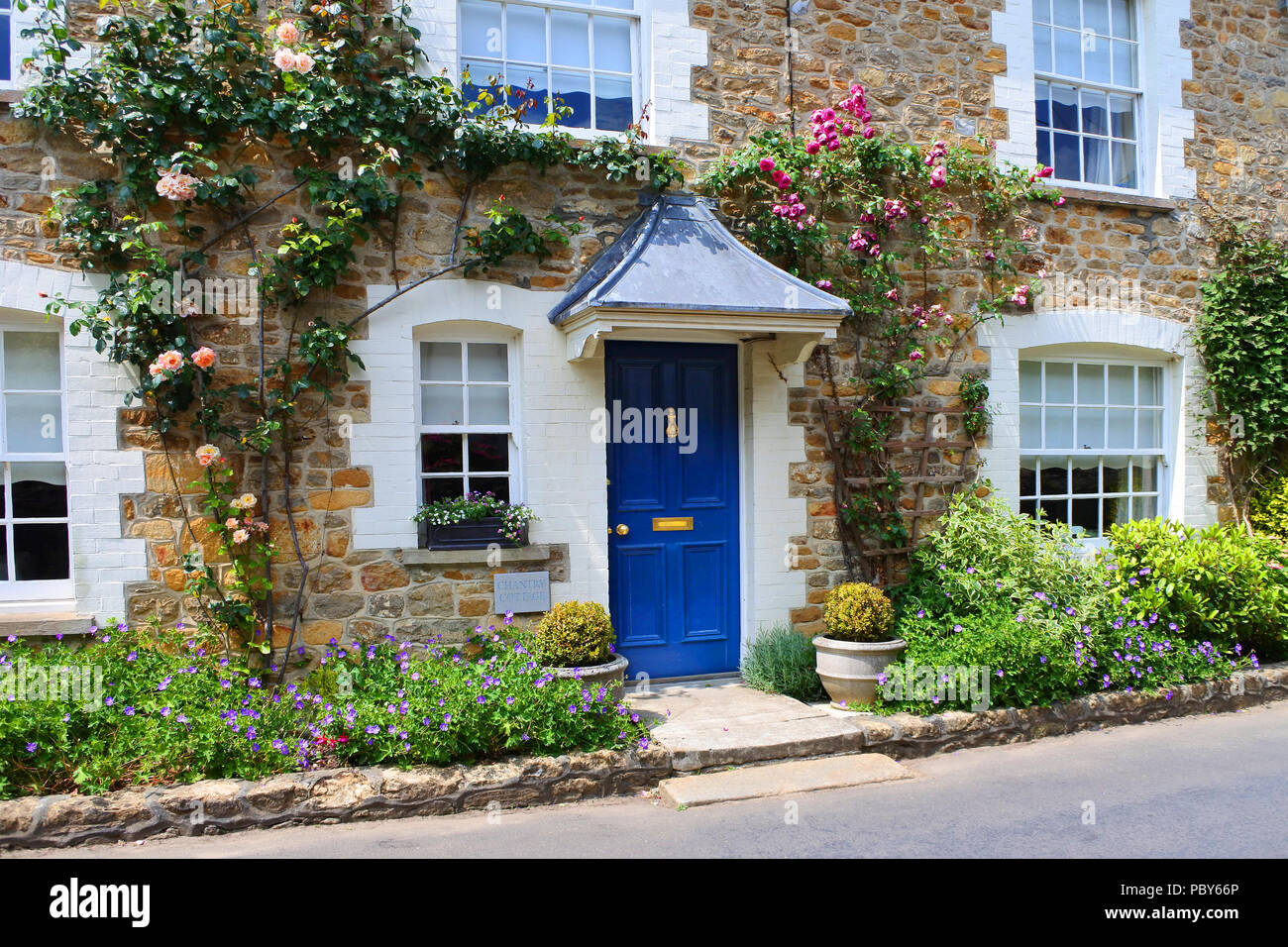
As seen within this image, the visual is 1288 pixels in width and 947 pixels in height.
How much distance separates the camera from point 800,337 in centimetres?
652

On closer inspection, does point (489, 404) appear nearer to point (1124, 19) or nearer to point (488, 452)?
point (488, 452)

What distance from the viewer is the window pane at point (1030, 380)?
26.3 ft

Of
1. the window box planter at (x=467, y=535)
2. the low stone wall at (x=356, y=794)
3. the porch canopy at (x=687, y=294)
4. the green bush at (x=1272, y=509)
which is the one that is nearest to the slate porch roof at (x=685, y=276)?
the porch canopy at (x=687, y=294)

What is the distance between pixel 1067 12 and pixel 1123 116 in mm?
1046

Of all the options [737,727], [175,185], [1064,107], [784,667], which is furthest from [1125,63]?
[175,185]

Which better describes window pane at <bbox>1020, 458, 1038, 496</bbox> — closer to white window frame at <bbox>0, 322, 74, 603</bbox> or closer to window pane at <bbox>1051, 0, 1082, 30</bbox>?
window pane at <bbox>1051, 0, 1082, 30</bbox>

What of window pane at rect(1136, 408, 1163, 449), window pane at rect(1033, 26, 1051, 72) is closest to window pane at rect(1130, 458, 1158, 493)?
window pane at rect(1136, 408, 1163, 449)

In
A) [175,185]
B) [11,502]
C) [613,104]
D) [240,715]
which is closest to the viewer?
[240,715]

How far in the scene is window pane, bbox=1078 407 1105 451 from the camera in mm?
8250

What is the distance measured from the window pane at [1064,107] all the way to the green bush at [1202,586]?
351 cm

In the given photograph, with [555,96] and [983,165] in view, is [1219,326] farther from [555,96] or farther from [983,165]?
[555,96]

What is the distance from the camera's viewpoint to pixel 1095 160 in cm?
838

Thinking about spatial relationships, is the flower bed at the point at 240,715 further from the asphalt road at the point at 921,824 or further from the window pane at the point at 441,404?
the window pane at the point at 441,404

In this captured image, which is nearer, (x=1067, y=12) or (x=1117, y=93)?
(x=1067, y=12)
